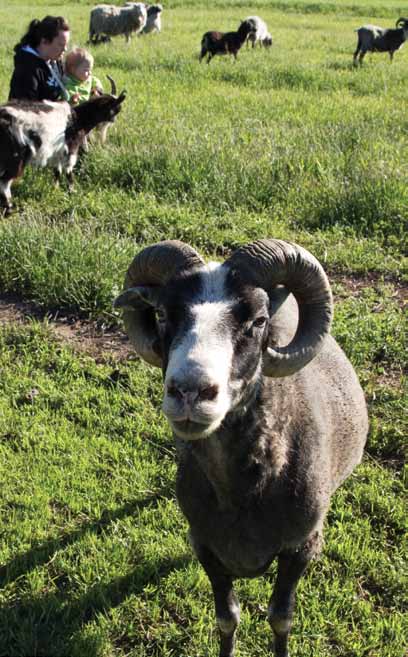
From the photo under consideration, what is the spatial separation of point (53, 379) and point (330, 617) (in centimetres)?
268

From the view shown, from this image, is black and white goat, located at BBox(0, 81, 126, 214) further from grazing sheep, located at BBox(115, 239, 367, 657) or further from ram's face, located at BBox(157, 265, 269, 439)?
ram's face, located at BBox(157, 265, 269, 439)

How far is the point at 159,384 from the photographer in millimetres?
4871

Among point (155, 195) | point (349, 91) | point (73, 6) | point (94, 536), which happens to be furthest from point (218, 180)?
point (73, 6)

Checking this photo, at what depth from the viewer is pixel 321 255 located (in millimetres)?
6680

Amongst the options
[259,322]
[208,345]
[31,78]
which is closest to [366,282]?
[259,322]

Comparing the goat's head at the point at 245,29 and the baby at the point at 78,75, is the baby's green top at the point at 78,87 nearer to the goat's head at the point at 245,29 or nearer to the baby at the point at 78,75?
the baby at the point at 78,75

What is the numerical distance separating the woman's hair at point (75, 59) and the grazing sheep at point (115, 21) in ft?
58.5

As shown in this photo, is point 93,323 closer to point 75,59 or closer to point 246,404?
point 246,404

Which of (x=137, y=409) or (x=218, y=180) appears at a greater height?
(x=218, y=180)

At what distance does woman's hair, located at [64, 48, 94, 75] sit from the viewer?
881 cm

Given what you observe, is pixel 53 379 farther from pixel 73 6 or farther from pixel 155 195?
pixel 73 6

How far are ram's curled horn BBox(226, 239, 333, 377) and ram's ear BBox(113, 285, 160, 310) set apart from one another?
1.16 ft

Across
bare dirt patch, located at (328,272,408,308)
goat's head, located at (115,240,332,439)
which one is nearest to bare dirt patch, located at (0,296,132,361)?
bare dirt patch, located at (328,272,408,308)

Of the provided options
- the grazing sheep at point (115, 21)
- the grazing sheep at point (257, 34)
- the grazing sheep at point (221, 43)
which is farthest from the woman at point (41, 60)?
the grazing sheep at point (115, 21)
